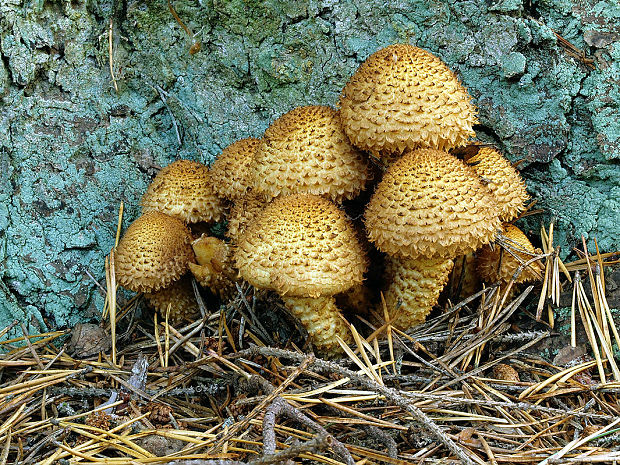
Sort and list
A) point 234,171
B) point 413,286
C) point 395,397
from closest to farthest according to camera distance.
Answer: point 395,397, point 413,286, point 234,171

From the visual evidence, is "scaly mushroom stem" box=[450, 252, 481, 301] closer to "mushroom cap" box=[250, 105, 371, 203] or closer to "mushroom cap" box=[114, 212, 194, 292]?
"mushroom cap" box=[250, 105, 371, 203]

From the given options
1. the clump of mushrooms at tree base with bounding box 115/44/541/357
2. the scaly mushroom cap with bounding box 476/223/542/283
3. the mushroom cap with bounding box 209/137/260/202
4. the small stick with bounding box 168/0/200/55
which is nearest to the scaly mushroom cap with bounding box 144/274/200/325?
the clump of mushrooms at tree base with bounding box 115/44/541/357

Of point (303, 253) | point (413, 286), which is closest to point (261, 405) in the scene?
point (303, 253)

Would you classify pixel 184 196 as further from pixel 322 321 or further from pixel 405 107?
pixel 405 107

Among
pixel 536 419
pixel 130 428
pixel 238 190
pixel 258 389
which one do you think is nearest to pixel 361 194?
pixel 238 190

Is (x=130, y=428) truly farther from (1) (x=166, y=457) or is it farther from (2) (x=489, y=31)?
(2) (x=489, y=31)

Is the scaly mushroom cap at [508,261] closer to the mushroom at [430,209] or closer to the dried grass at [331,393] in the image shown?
A: the dried grass at [331,393]
